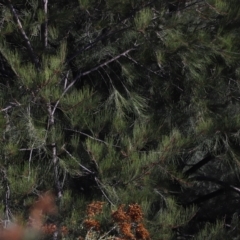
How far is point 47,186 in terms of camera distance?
18.0 feet

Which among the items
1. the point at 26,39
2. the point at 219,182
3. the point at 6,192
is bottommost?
the point at 219,182

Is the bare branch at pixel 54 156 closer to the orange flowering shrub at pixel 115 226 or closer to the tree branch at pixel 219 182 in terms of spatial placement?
the orange flowering shrub at pixel 115 226

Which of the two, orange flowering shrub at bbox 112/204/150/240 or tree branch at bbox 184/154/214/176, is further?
tree branch at bbox 184/154/214/176

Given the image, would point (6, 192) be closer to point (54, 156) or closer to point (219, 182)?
point (54, 156)

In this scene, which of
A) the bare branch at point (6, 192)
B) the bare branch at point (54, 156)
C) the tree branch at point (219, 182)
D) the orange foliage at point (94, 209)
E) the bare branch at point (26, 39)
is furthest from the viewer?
the tree branch at point (219, 182)

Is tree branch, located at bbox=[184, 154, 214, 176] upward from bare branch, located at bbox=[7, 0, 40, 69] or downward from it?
downward

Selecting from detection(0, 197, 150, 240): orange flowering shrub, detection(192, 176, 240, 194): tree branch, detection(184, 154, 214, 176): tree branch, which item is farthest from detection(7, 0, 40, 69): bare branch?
detection(192, 176, 240, 194): tree branch

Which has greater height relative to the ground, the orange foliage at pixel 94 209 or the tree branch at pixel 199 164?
the orange foliage at pixel 94 209

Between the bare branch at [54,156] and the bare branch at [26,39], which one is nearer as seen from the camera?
the bare branch at [54,156]

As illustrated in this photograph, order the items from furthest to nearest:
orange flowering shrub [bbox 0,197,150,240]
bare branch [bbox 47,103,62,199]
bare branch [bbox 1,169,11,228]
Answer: bare branch [bbox 47,103,62,199], bare branch [bbox 1,169,11,228], orange flowering shrub [bbox 0,197,150,240]

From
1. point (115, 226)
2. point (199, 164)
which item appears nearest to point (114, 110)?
point (199, 164)

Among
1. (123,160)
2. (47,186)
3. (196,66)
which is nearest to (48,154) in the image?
(47,186)

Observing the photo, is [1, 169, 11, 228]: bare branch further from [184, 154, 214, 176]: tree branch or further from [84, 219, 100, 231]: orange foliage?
[184, 154, 214, 176]: tree branch

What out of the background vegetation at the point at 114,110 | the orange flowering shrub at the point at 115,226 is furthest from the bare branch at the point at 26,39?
the orange flowering shrub at the point at 115,226
